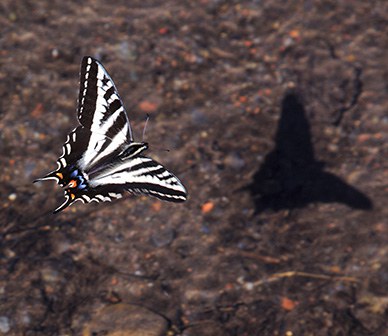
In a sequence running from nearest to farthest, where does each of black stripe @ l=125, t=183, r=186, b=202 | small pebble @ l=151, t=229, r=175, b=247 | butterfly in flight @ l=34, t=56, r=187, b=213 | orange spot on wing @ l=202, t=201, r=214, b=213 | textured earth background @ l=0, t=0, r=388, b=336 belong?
black stripe @ l=125, t=183, r=186, b=202 → butterfly in flight @ l=34, t=56, r=187, b=213 → textured earth background @ l=0, t=0, r=388, b=336 → small pebble @ l=151, t=229, r=175, b=247 → orange spot on wing @ l=202, t=201, r=214, b=213

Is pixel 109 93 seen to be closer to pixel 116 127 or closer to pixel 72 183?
pixel 116 127

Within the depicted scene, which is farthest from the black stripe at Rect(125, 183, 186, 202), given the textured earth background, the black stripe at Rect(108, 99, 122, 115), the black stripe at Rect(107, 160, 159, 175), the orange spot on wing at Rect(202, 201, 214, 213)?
the orange spot on wing at Rect(202, 201, 214, 213)

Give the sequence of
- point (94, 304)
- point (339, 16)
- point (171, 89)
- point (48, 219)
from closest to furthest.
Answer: point (94, 304), point (48, 219), point (171, 89), point (339, 16)

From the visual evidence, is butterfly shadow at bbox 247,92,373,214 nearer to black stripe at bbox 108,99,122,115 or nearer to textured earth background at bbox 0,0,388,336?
textured earth background at bbox 0,0,388,336

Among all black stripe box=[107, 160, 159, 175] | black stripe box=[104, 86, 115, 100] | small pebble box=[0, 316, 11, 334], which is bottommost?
small pebble box=[0, 316, 11, 334]

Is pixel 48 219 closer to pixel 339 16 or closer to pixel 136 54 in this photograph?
pixel 136 54

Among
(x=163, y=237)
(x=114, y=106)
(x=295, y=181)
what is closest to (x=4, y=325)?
(x=163, y=237)

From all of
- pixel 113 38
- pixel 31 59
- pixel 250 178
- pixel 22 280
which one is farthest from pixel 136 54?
pixel 22 280

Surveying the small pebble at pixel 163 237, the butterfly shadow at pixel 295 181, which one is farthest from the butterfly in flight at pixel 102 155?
the butterfly shadow at pixel 295 181
